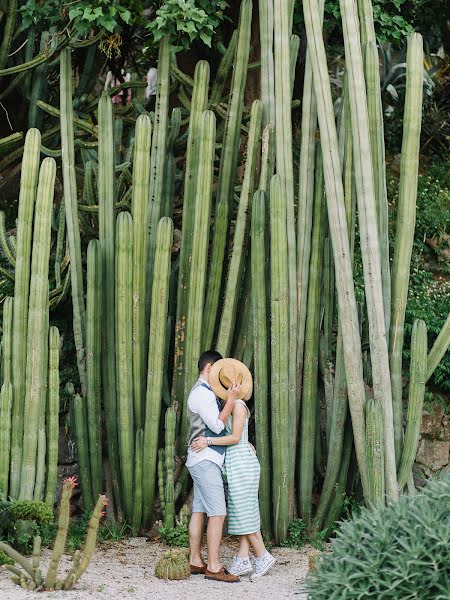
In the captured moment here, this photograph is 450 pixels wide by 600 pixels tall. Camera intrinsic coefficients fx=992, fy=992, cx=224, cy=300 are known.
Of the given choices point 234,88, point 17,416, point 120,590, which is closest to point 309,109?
point 234,88

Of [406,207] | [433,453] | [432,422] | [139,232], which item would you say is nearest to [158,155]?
[139,232]

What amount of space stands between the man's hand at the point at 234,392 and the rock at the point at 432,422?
2.63 meters

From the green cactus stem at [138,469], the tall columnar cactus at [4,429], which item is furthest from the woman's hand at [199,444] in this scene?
the tall columnar cactus at [4,429]

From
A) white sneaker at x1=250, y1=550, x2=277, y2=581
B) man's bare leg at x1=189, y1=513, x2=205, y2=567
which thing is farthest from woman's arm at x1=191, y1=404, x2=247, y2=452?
white sneaker at x1=250, y1=550, x2=277, y2=581

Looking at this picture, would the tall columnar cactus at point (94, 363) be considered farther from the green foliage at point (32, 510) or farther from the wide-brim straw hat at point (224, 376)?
the wide-brim straw hat at point (224, 376)

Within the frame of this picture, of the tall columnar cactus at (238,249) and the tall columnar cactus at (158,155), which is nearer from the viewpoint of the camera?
the tall columnar cactus at (238,249)

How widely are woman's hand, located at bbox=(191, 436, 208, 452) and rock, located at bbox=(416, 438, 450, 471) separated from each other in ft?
8.72

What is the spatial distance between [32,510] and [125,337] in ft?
4.55

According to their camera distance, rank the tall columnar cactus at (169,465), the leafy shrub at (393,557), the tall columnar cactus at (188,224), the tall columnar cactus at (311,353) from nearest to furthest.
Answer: the leafy shrub at (393,557) → the tall columnar cactus at (169,465) → the tall columnar cactus at (311,353) → the tall columnar cactus at (188,224)

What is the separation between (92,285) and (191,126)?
137 cm

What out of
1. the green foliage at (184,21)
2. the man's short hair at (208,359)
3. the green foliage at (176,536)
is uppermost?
the green foliage at (184,21)

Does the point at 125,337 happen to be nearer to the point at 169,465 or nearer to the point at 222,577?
the point at 169,465

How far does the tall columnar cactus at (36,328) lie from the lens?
21.4 ft

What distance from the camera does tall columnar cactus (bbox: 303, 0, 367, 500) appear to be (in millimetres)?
6645
